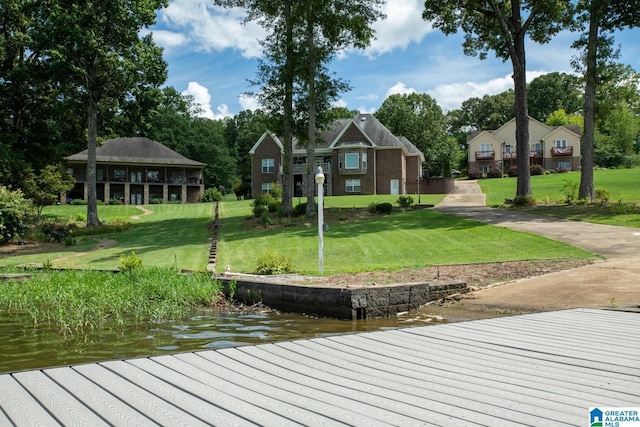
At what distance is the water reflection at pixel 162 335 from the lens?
7145 mm

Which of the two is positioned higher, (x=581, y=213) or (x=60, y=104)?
(x=60, y=104)

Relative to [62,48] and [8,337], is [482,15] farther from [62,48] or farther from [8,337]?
[8,337]

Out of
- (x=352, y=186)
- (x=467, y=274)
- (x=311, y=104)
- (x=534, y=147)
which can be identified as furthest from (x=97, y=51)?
(x=534, y=147)

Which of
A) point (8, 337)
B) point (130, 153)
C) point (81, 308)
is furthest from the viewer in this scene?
point (130, 153)

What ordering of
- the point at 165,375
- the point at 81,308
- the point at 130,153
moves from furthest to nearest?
1. the point at 130,153
2. the point at 81,308
3. the point at 165,375

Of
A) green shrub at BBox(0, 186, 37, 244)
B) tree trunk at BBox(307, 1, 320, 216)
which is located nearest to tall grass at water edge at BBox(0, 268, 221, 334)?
green shrub at BBox(0, 186, 37, 244)

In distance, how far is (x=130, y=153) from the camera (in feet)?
189

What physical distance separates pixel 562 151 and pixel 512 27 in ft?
149

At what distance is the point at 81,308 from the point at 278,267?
18.9 feet

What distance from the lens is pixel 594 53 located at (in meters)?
26.0

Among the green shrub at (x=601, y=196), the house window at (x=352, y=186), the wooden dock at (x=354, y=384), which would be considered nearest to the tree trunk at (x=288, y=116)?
the green shrub at (x=601, y=196)

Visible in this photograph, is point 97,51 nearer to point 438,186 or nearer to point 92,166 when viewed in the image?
point 92,166

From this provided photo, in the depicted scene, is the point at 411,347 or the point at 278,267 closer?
the point at 411,347

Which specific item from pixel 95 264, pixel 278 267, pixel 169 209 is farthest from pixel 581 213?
pixel 169 209
